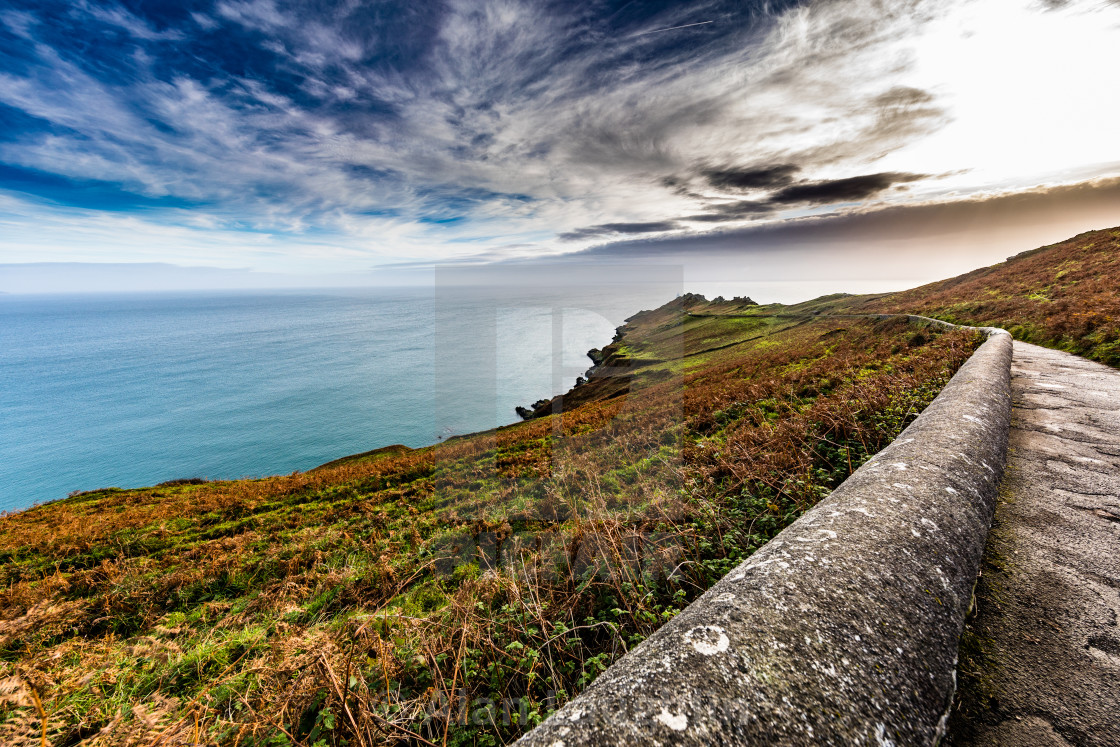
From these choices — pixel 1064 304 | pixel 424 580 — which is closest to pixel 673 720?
pixel 424 580

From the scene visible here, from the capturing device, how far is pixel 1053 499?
329 centimetres

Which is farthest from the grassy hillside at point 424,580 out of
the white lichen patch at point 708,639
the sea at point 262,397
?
the sea at point 262,397

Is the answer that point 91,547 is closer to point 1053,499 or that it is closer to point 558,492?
point 558,492

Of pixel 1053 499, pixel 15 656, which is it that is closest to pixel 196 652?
pixel 15 656

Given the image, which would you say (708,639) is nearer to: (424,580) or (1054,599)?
(1054,599)

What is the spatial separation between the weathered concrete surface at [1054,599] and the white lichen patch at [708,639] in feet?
3.36

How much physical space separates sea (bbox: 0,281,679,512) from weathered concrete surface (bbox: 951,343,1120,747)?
1186 cm

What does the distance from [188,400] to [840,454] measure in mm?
102008

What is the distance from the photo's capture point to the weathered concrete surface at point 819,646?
49.1 inches

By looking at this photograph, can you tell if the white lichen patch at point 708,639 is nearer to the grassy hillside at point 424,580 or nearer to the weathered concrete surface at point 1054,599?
the weathered concrete surface at point 1054,599

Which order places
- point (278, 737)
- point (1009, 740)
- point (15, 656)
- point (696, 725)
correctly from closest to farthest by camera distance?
1. point (696, 725)
2. point (1009, 740)
3. point (278, 737)
4. point (15, 656)

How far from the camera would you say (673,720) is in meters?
1.23

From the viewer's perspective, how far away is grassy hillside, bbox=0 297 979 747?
298 cm

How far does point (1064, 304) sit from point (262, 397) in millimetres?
95415
